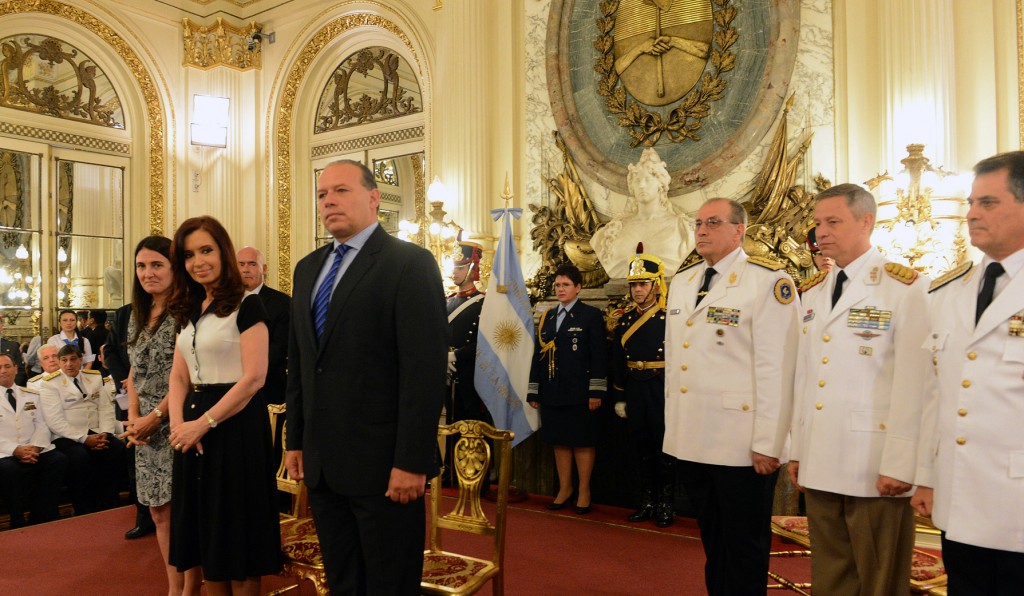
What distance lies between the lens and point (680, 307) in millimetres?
2770

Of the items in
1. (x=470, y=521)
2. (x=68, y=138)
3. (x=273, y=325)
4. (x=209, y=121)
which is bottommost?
(x=470, y=521)

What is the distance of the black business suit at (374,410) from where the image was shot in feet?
6.26

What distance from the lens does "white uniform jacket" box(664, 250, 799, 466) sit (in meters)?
2.45

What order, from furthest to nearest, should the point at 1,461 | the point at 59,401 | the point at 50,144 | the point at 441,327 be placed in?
1. the point at 50,144
2. the point at 59,401
3. the point at 1,461
4. the point at 441,327

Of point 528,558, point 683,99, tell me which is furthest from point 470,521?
point 683,99

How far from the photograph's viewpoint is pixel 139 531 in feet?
13.7

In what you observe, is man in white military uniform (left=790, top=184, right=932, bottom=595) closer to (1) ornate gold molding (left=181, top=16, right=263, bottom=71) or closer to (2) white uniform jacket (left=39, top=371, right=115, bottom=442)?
(2) white uniform jacket (left=39, top=371, right=115, bottom=442)

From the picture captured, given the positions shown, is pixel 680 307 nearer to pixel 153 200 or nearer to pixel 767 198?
pixel 767 198

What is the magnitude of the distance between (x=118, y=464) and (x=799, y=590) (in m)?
4.45

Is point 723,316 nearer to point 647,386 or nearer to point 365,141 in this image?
point 647,386

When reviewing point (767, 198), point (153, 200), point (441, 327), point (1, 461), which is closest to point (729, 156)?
point (767, 198)

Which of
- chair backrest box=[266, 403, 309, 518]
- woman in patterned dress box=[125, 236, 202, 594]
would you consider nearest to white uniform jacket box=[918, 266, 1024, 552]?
chair backrest box=[266, 403, 309, 518]

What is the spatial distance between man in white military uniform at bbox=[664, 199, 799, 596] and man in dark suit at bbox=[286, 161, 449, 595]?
104 centimetres

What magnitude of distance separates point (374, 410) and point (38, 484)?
3906 millimetres
